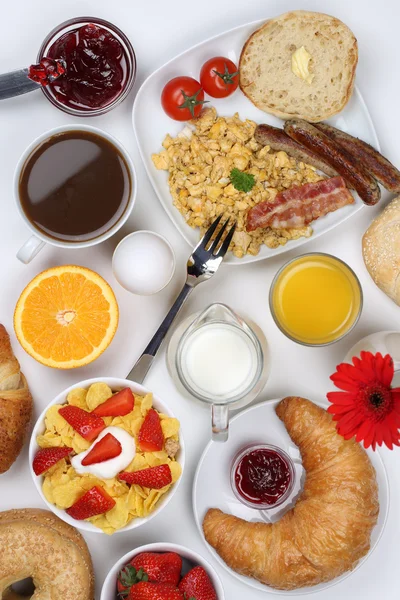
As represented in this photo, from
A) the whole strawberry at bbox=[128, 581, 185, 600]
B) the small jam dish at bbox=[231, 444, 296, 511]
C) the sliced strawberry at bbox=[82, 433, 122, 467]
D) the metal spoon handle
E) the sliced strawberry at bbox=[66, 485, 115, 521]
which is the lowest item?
the whole strawberry at bbox=[128, 581, 185, 600]

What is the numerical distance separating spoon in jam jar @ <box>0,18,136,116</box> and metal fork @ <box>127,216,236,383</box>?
483mm

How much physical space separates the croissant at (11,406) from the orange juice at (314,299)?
77cm

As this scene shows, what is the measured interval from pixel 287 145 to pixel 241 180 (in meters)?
0.17

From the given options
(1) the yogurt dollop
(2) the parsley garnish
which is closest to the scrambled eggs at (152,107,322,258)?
(2) the parsley garnish

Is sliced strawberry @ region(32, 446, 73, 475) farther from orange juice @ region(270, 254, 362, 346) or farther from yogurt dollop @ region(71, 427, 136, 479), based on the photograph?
orange juice @ region(270, 254, 362, 346)

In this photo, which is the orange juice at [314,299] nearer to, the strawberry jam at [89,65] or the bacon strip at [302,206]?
the bacon strip at [302,206]

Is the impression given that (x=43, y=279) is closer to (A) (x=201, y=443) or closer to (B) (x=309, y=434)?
(A) (x=201, y=443)

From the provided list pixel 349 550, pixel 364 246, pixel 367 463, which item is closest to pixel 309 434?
pixel 367 463

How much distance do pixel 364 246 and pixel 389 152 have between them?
30 centimetres

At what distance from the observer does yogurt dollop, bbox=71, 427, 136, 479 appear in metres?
1.73

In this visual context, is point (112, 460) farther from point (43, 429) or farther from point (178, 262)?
point (178, 262)

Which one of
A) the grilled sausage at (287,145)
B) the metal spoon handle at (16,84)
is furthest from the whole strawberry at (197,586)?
the metal spoon handle at (16,84)

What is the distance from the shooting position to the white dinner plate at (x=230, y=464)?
1971 mm

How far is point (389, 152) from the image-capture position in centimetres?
203
